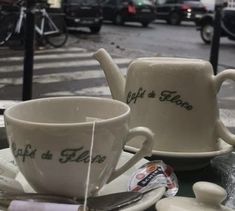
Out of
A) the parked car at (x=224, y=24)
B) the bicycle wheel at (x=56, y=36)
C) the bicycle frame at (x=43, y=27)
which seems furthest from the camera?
the parked car at (x=224, y=24)

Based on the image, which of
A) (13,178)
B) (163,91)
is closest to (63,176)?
(13,178)

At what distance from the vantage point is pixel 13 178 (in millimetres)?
965

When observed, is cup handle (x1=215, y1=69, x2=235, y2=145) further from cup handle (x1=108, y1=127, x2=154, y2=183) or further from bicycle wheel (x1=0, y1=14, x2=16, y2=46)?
bicycle wheel (x1=0, y1=14, x2=16, y2=46)

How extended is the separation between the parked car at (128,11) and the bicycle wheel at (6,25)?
930 centimetres

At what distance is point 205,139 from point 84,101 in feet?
0.93

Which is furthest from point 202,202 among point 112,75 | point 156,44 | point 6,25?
point 156,44

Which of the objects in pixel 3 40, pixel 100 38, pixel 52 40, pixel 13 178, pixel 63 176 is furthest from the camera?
pixel 100 38

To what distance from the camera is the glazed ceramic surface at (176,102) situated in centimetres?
113

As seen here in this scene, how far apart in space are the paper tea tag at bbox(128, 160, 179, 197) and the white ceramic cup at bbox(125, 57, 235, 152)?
155mm

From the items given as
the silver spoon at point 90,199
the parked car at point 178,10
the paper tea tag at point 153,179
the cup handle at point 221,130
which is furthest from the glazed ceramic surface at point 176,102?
the parked car at point 178,10

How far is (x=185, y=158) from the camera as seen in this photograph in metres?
1.12

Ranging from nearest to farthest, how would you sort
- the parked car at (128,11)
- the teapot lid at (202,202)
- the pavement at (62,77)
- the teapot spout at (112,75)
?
the teapot lid at (202,202), the teapot spout at (112,75), the pavement at (62,77), the parked car at (128,11)

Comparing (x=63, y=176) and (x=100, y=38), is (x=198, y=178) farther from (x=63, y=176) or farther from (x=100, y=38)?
(x=100, y=38)

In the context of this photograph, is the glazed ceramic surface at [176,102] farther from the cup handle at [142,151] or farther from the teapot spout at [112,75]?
the cup handle at [142,151]
